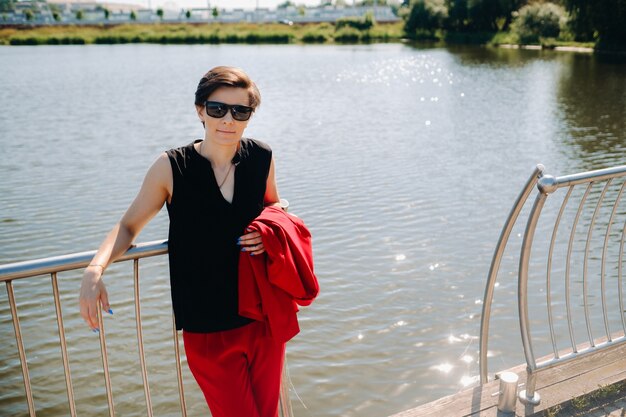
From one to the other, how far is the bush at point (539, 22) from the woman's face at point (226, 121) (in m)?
53.7

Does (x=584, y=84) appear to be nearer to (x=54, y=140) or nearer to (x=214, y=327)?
(x=54, y=140)

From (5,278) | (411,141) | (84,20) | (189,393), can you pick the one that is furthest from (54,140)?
(84,20)

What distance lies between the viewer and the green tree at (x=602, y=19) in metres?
39.5

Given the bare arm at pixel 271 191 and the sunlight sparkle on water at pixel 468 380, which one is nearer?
the bare arm at pixel 271 191

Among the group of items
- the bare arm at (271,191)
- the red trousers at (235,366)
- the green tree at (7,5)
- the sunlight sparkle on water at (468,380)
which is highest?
the green tree at (7,5)

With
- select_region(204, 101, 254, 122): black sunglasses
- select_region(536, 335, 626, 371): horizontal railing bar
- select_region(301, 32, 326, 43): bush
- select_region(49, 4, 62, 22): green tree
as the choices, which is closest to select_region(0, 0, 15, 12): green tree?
select_region(49, 4, 62, 22): green tree

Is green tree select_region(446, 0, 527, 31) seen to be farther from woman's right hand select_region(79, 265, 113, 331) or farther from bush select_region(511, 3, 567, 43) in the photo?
woman's right hand select_region(79, 265, 113, 331)

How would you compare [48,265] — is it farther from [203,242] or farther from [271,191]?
[271,191]

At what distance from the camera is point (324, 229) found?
366 inches

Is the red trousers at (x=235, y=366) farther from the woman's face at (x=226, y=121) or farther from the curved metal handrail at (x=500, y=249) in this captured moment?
the curved metal handrail at (x=500, y=249)

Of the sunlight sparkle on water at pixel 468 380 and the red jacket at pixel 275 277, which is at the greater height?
the red jacket at pixel 275 277

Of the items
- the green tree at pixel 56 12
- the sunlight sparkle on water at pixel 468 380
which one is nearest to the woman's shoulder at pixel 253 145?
the sunlight sparkle on water at pixel 468 380

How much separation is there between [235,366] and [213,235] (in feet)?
1.75

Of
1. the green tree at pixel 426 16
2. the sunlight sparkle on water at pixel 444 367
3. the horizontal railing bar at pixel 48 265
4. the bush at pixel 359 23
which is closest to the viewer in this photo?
the horizontal railing bar at pixel 48 265
